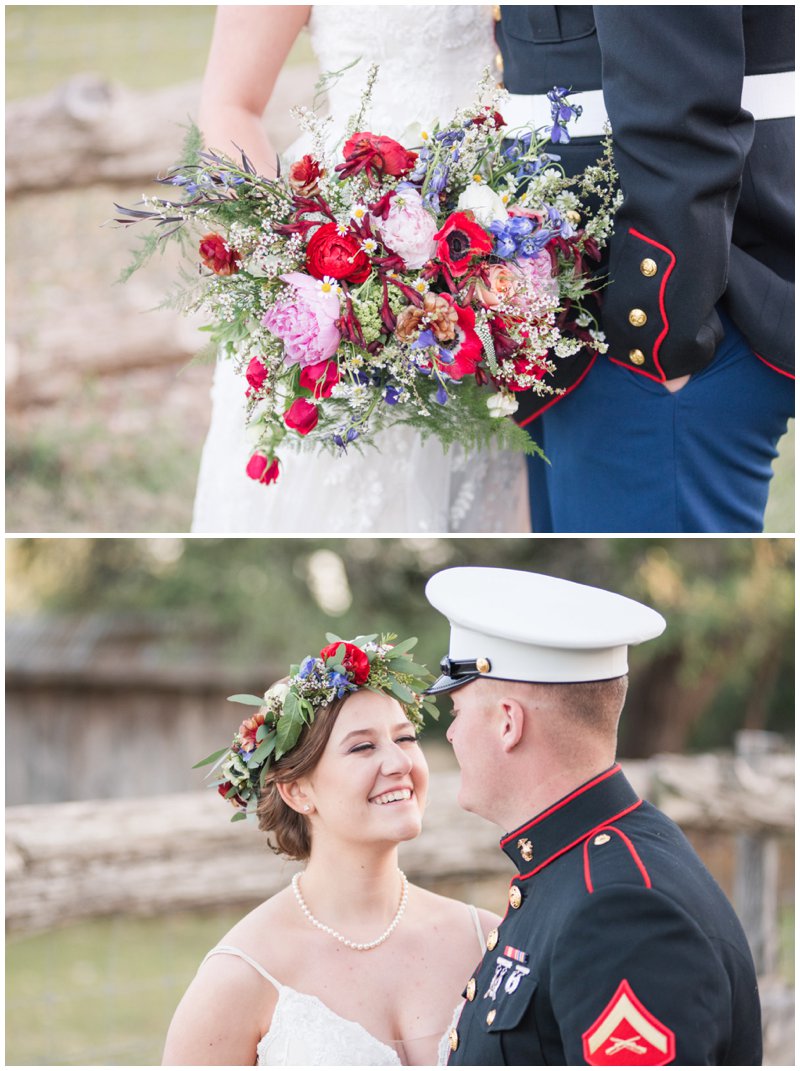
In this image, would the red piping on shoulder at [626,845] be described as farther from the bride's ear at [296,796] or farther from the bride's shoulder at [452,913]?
the bride's ear at [296,796]

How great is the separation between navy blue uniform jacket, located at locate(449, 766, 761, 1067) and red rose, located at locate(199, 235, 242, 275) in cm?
126

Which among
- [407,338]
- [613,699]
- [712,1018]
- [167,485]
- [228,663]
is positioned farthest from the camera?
[228,663]

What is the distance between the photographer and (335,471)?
10.8 ft

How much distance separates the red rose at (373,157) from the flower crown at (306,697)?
0.99 m

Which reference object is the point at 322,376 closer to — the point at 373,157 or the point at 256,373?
the point at 256,373

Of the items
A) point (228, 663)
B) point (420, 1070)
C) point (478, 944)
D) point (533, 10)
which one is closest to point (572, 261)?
point (533, 10)

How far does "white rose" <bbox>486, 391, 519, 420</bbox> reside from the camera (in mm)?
2572

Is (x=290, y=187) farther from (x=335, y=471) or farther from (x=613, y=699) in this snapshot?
(x=613, y=699)

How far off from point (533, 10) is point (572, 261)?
62cm

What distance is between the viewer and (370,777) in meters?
2.41

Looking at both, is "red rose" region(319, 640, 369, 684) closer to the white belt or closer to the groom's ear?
the groom's ear

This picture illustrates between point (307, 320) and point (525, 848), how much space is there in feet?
3.63

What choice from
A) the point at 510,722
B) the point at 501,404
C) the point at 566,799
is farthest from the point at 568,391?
the point at 566,799

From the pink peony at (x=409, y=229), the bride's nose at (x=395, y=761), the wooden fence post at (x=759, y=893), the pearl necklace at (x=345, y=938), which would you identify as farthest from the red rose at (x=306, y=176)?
the wooden fence post at (x=759, y=893)
